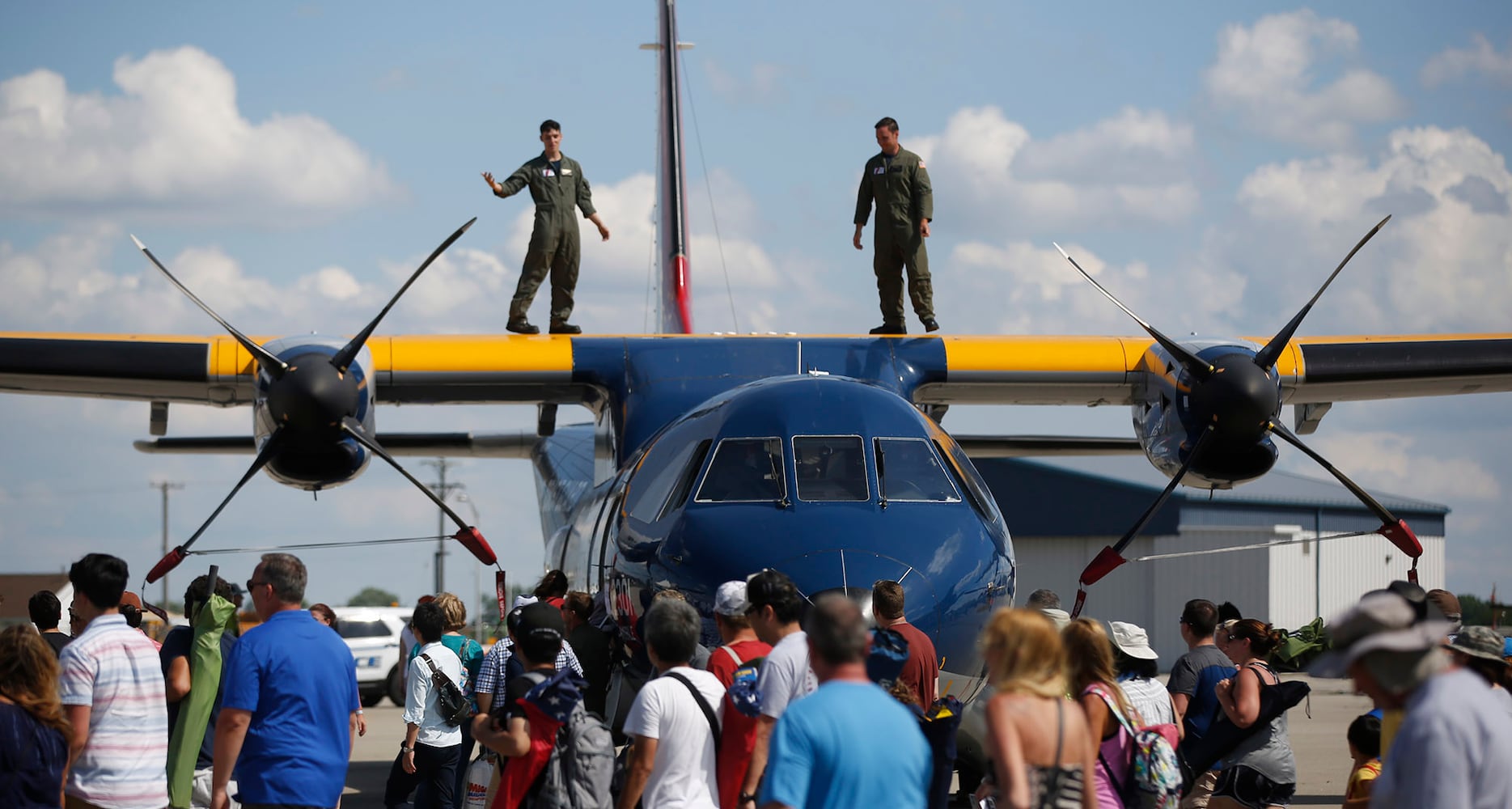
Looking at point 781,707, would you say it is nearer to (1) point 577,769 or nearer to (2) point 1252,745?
(1) point 577,769

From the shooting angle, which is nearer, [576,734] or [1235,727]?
[576,734]

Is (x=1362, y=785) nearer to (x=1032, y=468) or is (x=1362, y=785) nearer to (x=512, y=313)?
(x=512, y=313)

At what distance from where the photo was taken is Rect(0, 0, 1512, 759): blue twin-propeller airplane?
8.24 m

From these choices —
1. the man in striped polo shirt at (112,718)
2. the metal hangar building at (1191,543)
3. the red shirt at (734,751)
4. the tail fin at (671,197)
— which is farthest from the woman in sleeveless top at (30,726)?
the metal hangar building at (1191,543)

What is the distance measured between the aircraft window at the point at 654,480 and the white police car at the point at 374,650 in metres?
15.6

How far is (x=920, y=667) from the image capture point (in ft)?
22.6

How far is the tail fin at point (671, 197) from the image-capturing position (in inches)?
681

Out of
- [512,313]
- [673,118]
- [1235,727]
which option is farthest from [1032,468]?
[1235,727]

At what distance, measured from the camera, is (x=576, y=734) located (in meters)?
5.36

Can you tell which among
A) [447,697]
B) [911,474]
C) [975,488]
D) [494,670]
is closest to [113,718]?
[494,670]

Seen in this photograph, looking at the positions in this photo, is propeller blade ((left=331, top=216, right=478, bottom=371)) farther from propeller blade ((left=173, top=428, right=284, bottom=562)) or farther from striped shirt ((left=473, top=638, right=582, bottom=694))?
striped shirt ((left=473, top=638, right=582, bottom=694))

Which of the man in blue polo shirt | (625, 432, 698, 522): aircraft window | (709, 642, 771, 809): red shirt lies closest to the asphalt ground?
(625, 432, 698, 522): aircraft window

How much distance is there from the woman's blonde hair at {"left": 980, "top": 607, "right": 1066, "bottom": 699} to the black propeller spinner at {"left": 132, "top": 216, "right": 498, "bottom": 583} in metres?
6.96

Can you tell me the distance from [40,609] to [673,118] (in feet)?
38.8
